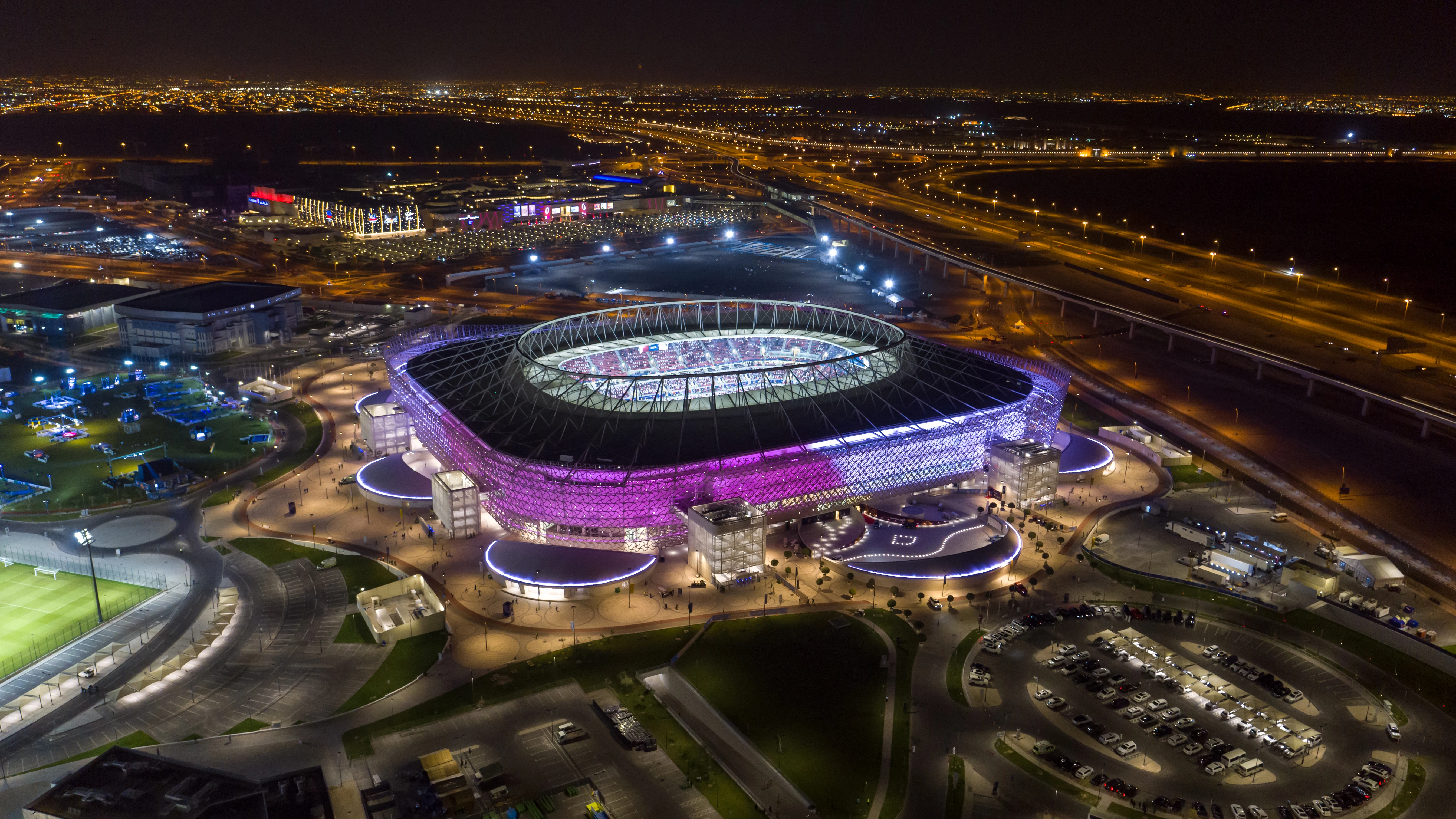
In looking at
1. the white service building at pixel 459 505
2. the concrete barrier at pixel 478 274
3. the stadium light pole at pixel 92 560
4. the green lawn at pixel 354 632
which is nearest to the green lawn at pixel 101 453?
the stadium light pole at pixel 92 560

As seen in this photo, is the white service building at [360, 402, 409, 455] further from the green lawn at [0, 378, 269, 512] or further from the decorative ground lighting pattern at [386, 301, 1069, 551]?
the green lawn at [0, 378, 269, 512]

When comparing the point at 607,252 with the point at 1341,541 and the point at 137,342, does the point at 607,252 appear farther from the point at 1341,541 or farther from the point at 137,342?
the point at 1341,541

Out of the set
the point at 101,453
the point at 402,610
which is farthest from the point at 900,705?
the point at 101,453

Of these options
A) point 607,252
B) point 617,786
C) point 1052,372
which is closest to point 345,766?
point 617,786

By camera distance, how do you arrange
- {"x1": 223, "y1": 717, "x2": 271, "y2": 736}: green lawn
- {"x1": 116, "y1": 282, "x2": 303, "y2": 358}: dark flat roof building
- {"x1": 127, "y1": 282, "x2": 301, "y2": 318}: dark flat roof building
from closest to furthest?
{"x1": 223, "y1": 717, "x2": 271, "y2": 736}: green lawn → {"x1": 116, "y1": 282, "x2": 303, "y2": 358}: dark flat roof building → {"x1": 127, "y1": 282, "x2": 301, "y2": 318}: dark flat roof building

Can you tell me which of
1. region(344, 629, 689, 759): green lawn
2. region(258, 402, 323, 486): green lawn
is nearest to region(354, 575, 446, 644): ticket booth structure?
region(344, 629, 689, 759): green lawn

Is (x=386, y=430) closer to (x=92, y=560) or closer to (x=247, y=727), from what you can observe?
(x=92, y=560)
